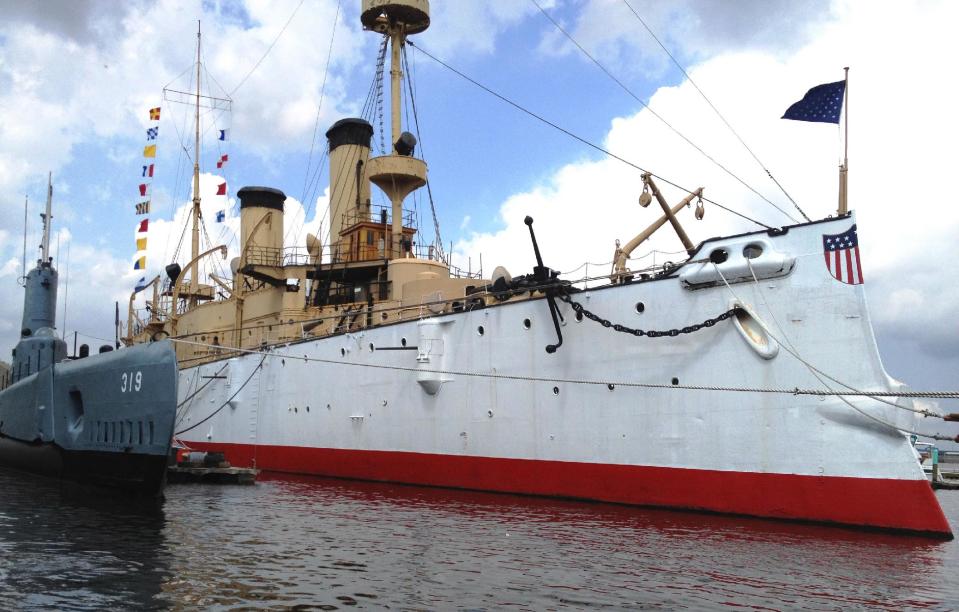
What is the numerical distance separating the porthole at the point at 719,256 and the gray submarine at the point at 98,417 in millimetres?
9786

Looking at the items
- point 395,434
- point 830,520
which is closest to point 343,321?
point 395,434

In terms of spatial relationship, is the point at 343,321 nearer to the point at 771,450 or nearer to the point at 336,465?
the point at 336,465

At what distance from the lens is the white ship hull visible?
11.7m

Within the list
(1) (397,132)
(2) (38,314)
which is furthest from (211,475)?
(1) (397,132)

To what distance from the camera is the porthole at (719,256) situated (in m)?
13.3

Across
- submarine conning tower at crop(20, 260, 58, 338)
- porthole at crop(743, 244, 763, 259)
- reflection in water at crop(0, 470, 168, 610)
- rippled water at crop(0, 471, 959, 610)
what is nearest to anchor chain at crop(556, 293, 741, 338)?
porthole at crop(743, 244, 763, 259)

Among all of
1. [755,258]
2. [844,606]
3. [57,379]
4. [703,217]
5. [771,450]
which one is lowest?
[844,606]

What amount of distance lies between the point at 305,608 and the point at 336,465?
1273 cm

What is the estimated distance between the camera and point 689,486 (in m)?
12.9

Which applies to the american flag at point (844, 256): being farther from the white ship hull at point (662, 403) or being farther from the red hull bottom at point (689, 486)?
the red hull bottom at point (689, 486)

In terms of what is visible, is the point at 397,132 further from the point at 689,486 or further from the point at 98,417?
the point at 689,486

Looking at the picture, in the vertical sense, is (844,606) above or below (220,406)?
below

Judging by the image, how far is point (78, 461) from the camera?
15469 millimetres

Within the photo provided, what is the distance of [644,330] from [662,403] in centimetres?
140
